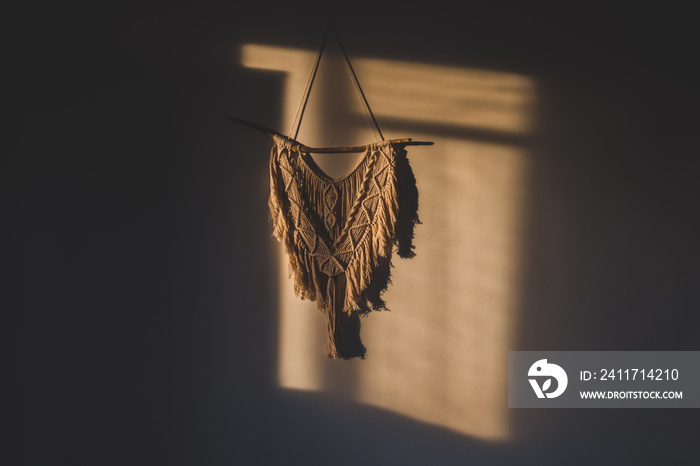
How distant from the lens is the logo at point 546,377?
1.41 metres

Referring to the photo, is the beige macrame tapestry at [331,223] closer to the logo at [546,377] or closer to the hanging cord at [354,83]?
the hanging cord at [354,83]

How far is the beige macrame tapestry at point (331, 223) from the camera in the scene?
1364 mm

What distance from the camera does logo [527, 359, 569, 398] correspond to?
1.41 metres

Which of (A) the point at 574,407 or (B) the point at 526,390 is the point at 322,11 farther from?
(A) the point at 574,407

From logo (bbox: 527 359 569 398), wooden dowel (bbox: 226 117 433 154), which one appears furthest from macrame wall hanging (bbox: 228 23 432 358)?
logo (bbox: 527 359 569 398)

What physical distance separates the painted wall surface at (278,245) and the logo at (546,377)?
7cm

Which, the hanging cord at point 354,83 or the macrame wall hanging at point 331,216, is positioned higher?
the hanging cord at point 354,83

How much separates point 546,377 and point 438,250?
58cm

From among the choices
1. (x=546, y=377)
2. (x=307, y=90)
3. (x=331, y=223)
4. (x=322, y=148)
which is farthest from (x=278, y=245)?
(x=546, y=377)

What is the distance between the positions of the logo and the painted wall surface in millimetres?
72

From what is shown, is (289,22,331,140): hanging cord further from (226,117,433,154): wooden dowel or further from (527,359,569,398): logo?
(527,359,569,398): logo

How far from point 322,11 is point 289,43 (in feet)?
0.51

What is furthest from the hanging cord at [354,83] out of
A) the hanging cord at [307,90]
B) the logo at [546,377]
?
the logo at [546,377]

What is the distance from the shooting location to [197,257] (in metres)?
1.42
